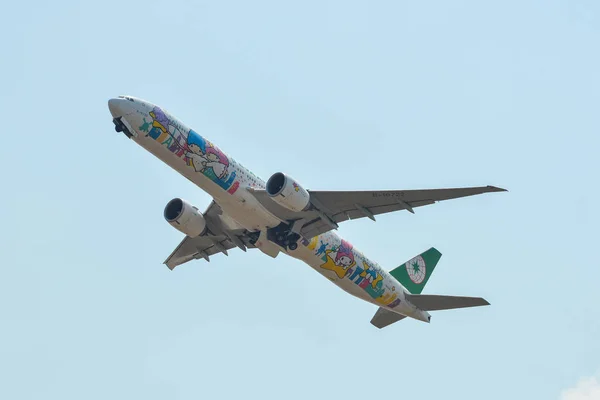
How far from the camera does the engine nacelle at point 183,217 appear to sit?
154 ft

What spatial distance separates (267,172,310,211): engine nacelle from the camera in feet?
141

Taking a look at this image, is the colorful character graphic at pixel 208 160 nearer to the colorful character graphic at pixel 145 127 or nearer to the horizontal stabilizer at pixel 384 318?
the colorful character graphic at pixel 145 127

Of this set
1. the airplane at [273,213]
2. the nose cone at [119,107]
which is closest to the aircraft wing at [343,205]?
the airplane at [273,213]

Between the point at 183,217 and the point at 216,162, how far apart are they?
464 centimetres

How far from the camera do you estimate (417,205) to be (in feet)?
143

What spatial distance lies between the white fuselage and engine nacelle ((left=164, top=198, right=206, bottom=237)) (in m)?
1.40

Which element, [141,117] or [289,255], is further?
[289,255]

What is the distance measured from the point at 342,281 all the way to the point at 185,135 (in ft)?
36.0

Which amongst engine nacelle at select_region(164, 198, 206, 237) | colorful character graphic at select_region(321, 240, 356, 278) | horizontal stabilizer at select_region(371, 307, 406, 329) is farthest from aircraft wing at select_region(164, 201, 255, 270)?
horizontal stabilizer at select_region(371, 307, 406, 329)

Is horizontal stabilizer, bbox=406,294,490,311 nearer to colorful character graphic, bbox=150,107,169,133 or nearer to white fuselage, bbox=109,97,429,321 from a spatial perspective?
white fuselage, bbox=109,97,429,321

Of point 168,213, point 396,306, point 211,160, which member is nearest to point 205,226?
point 168,213

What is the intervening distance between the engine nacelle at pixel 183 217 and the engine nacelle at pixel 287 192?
18.1 ft

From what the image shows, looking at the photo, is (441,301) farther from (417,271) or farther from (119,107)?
(119,107)

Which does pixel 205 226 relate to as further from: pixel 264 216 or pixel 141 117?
pixel 141 117
